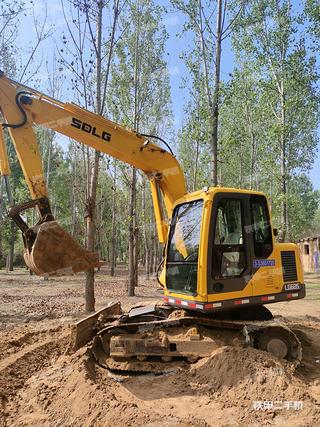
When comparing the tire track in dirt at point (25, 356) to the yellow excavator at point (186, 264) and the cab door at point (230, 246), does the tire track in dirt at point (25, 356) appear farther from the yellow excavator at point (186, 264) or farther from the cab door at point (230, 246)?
the cab door at point (230, 246)

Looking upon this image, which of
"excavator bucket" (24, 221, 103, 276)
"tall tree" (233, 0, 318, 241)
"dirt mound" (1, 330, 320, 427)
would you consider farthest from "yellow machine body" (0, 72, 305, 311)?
"tall tree" (233, 0, 318, 241)

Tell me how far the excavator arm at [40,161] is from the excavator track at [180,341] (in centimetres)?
132

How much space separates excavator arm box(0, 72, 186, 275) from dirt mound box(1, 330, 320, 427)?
155 cm

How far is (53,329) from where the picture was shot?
8.52 metres

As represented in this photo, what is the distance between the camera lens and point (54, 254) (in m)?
5.52

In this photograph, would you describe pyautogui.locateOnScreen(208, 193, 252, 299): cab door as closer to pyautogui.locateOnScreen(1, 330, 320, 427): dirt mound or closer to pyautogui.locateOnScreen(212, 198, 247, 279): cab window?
pyautogui.locateOnScreen(212, 198, 247, 279): cab window

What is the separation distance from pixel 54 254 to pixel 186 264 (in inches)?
77.4

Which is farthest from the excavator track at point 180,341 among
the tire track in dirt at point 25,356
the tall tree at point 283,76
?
the tall tree at point 283,76

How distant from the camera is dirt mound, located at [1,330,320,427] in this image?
14.5ft

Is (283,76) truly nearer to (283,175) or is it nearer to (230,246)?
(283,175)

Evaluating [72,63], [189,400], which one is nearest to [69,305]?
[72,63]

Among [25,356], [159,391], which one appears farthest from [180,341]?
[25,356]

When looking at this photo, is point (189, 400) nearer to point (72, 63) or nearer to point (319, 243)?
point (72, 63)

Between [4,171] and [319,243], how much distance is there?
28772 millimetres
